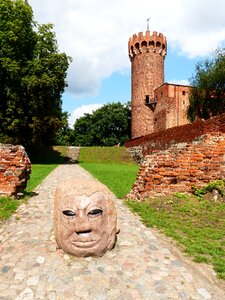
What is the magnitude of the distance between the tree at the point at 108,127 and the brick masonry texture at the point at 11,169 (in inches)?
1862

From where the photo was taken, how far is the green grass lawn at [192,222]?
4873 mm

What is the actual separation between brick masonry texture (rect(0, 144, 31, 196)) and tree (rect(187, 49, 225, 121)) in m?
29.0

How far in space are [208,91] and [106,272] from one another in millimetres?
33636

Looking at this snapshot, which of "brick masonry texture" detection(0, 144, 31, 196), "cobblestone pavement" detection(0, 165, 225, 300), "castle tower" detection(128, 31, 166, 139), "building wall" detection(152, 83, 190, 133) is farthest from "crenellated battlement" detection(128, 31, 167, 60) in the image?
"cobblestone pavement" detection(0, 165, 225, 300)

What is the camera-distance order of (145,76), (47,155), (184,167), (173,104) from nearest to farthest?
(184,167) → (47,155) → (173,104) → (145,76)

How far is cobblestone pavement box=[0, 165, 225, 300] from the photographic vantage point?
350 centimetres

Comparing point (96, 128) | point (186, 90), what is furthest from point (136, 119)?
point (96, 128)

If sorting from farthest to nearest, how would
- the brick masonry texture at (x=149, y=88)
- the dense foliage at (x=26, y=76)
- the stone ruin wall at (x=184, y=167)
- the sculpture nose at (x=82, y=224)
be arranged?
the brick masonry texture at (x=149, y=88) < the dense foliage at (x=26, y=76) < the stone ruin wall at (x=184, y=167) < the sculpture nose at (x=82, y=224)

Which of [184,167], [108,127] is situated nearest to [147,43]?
[108,127]

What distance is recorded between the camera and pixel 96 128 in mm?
58438

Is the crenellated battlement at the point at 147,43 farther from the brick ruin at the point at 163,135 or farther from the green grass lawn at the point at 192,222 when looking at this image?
the green grass lawn at the point at 192,222

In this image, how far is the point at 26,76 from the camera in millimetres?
24609

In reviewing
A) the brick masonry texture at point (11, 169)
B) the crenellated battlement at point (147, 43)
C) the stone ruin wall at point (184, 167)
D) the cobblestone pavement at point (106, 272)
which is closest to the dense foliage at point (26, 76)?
the brick masonry texture at point (11, 169)

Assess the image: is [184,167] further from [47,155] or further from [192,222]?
[47,155]
